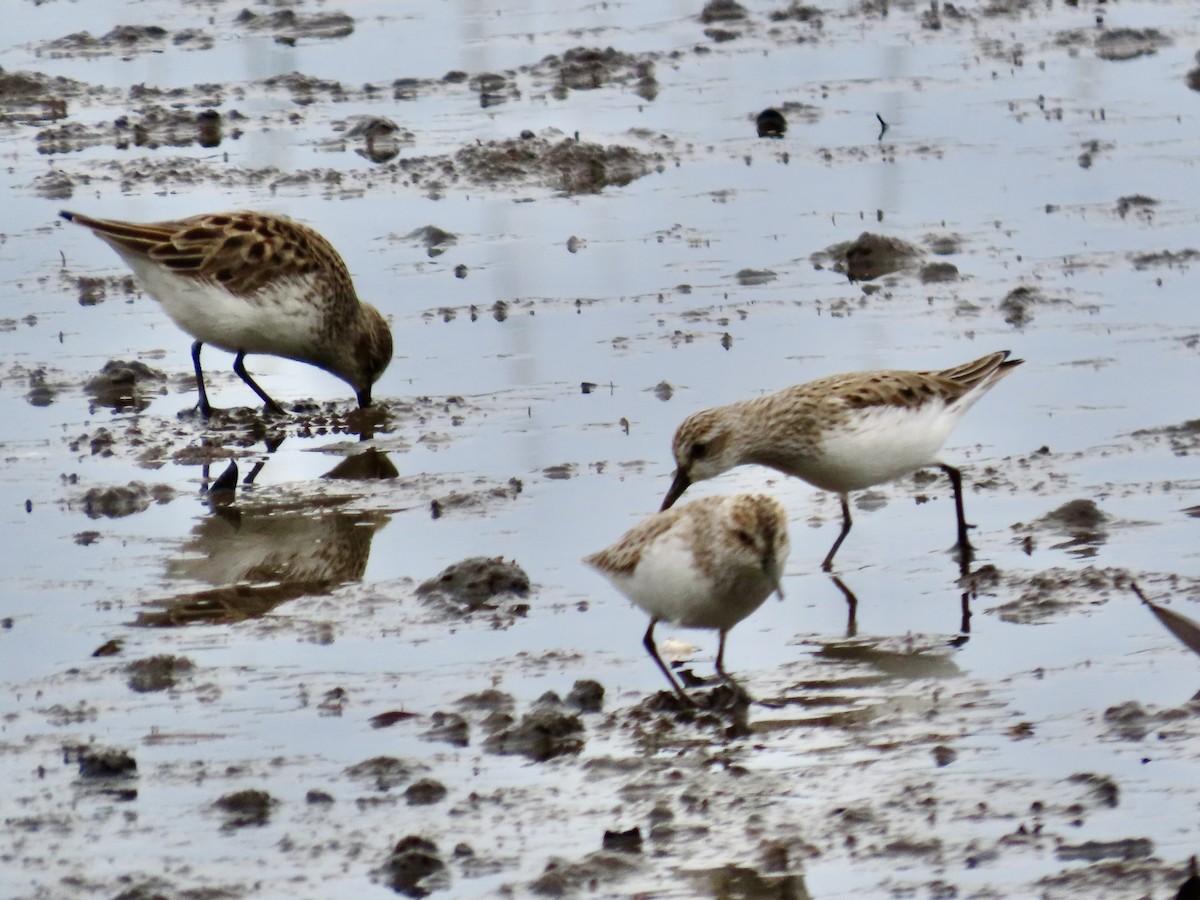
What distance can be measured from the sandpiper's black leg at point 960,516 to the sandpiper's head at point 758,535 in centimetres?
133

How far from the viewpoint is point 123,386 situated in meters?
11.0

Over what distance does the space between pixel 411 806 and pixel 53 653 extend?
1.97 m

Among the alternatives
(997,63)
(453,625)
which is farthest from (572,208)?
(453,625)

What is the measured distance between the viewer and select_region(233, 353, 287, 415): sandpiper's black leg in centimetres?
1090

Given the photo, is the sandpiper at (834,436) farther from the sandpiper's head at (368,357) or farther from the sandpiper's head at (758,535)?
the sandpiper's head at (368,357)

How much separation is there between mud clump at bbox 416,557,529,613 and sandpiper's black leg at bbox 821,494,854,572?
1162 millimetres

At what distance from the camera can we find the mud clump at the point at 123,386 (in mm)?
10828

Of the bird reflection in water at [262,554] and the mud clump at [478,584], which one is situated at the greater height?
the mud clump at [478,584]

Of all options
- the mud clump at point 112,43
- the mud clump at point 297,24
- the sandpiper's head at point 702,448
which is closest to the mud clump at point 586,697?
the sandpiper's head at point 702,448

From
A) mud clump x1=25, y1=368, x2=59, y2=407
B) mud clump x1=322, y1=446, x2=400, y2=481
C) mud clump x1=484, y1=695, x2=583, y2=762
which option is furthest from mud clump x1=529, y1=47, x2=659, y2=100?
mud clump x1=484, y1=695, x2=583, y2=762

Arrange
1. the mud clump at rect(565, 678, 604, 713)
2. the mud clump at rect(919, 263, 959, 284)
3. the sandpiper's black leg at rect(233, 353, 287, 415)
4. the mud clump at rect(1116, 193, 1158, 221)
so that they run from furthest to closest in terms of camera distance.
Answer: the mud clump at rect(1116, 193, 1158, 221) → the mud clump at rect(919, 263, 959, 284) → the sandpiper's black leg at rect(233, 353, 287, 415) → the mud clump at rect(565, 678, 604, 713)

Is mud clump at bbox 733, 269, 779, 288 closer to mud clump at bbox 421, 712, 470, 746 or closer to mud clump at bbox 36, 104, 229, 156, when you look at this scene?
mud clump at bbox 36, 104, 229, 156

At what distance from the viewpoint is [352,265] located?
508 inches

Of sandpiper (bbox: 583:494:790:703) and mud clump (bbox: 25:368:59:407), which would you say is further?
mud clump (bbox: 25:368:59:407)
